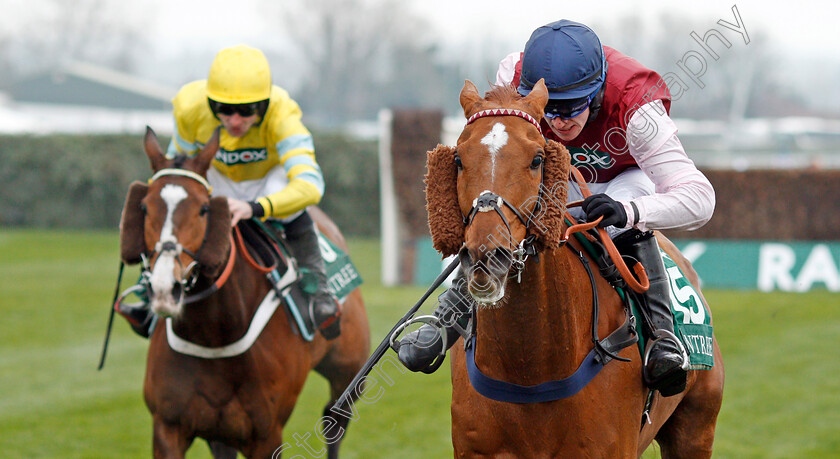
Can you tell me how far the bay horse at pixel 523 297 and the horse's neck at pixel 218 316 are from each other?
1.40 metres

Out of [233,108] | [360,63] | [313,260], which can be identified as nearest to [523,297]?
[233,108]

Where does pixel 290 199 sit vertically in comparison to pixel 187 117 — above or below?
below

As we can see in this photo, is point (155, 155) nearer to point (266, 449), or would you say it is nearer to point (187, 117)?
point (187, 117)

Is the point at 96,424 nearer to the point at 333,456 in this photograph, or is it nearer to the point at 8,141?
the point at 333,456

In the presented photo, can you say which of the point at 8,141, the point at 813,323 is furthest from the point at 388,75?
the point at 813,323

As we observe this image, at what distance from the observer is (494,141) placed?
2361mm

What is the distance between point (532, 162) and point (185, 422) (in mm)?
2505

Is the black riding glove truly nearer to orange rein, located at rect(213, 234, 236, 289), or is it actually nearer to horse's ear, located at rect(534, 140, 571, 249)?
horse's ear, located at rect(534, 140, 571, 249)

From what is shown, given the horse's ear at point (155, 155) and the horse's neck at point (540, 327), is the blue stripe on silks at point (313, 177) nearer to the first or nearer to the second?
the horse's ear at point (155, 155)

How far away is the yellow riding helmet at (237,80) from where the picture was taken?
4434mm

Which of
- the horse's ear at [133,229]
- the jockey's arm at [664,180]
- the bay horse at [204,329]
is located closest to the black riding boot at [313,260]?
the bay horse at [204,329]

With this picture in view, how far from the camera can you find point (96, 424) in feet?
23.3

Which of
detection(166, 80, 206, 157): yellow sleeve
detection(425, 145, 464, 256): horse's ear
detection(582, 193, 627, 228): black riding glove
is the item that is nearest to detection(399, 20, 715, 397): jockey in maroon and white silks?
detection(582, 193, 627, 228): black riding glove

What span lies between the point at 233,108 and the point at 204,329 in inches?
43.5
